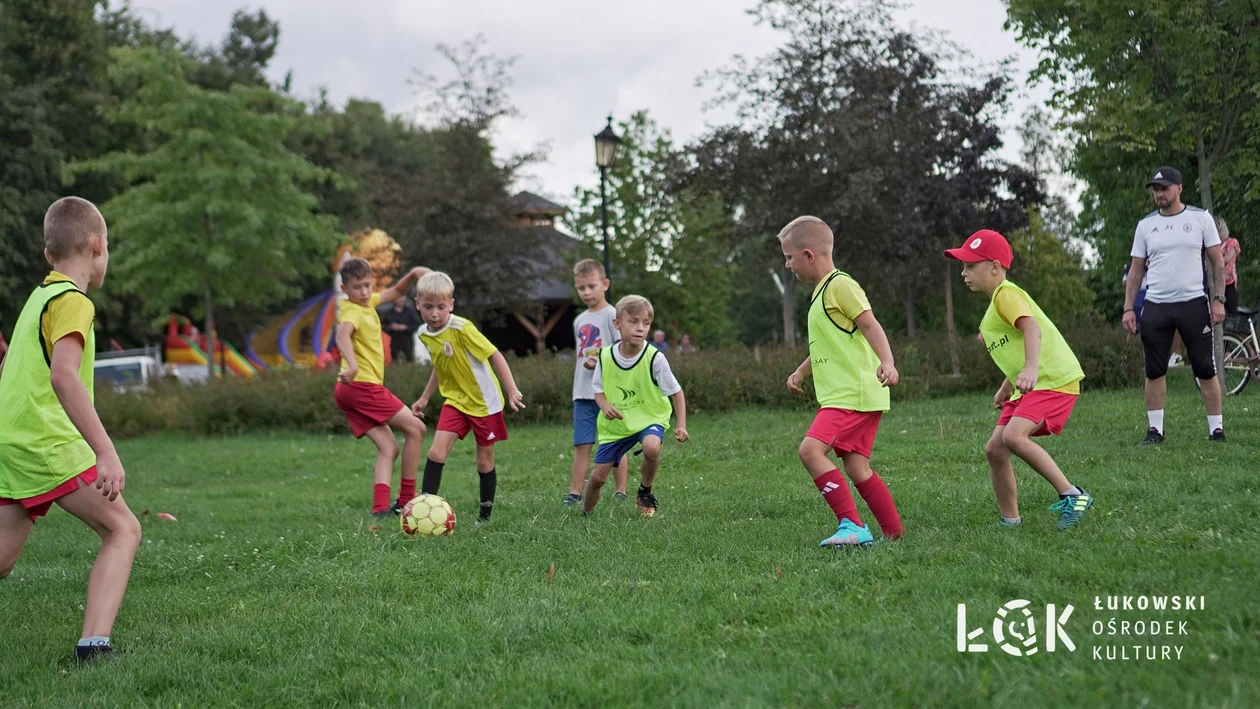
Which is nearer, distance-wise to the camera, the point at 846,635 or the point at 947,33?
the point at 846,635

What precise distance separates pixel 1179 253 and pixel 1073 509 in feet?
12.7

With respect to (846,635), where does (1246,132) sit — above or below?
above

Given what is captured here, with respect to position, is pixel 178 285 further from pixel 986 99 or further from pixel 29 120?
pixel 986 99

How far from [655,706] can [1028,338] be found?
3.20m

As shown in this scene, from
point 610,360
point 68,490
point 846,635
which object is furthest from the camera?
point 610,360

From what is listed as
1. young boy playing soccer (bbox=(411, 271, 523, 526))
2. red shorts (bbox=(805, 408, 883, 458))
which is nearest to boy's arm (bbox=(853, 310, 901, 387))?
red shorts (bbox=(805, 408, 883, 458))

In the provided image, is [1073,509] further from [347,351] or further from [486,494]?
[347,351]

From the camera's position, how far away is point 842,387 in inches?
217

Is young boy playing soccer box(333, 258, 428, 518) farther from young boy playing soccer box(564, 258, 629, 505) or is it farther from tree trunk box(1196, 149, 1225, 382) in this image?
tree trunk box(1196, 149, 1225, 382)

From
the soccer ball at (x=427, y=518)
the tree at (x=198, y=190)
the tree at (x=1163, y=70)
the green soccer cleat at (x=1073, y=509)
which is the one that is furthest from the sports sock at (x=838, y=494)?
the tree at (x=198, y=190)

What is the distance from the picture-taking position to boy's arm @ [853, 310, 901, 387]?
510 cm

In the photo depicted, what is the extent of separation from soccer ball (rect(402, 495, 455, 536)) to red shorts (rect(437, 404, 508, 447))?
73cm

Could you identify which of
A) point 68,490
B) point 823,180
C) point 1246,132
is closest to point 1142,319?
point 1246,132

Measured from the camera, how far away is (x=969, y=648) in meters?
3.54
